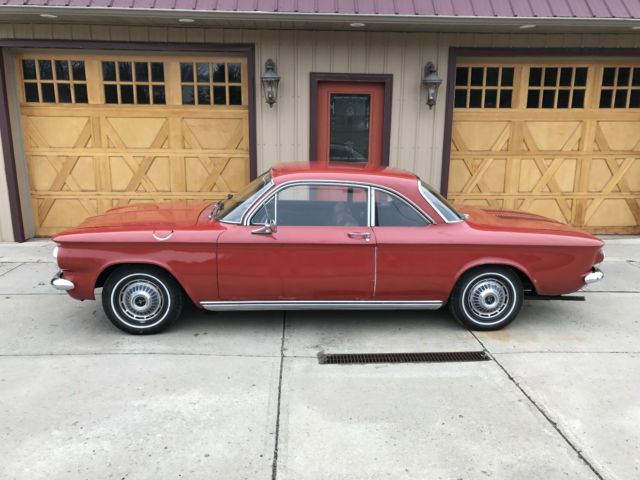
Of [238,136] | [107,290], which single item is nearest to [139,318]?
[107,290]

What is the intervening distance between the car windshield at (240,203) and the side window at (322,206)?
0.24m

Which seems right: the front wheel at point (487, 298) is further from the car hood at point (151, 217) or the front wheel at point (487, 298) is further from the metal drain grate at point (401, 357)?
the car hood at point (151, 217)

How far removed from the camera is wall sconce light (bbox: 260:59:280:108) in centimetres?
732

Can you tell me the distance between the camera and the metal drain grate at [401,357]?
4211 mm

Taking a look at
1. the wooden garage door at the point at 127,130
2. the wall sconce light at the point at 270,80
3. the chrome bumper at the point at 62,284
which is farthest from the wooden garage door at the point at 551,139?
the chrome bumper at the point at 62,284

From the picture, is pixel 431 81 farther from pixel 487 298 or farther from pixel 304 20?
pixel 487 298

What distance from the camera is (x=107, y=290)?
4512mm

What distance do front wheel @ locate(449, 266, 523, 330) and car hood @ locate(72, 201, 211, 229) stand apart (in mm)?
2583

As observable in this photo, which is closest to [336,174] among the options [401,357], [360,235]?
[360,235]

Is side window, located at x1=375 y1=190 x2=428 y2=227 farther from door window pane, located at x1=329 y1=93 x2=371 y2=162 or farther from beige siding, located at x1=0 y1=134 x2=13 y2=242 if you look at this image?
beige siding, located at x1=0 y1=134 x2=13 y2=242

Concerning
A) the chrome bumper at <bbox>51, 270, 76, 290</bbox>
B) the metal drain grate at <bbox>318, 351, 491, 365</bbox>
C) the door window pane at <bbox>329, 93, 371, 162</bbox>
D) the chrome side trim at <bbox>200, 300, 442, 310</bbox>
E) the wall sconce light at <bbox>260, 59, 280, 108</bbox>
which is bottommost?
the metal drain grate at <bbox>318, 351, 491, 365</bbox>

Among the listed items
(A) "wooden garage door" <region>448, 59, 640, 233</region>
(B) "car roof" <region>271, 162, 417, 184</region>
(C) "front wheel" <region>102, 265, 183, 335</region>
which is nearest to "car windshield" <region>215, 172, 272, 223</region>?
(B) "car roof" <region>271, 162, 417, 184</region>

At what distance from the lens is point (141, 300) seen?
4562mm

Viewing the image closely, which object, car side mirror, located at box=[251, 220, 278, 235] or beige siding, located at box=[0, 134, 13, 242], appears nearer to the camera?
car side mirror, located at box=[251, 220, 278, 235]
